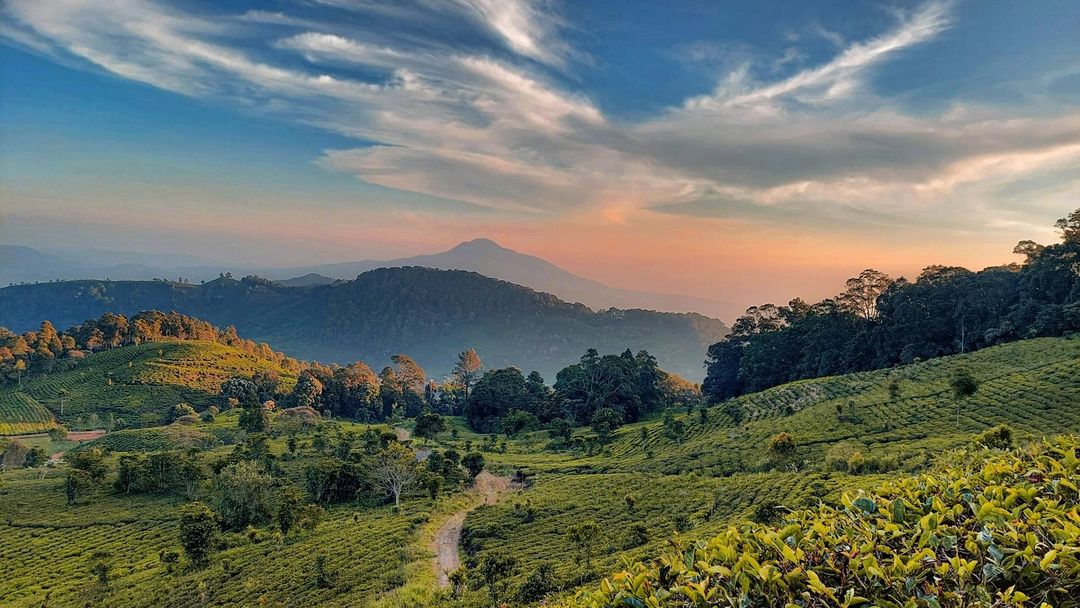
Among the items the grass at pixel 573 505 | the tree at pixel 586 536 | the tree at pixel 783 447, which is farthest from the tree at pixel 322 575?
the tree at pixel 783 447

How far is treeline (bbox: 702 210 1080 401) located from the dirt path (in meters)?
43.4

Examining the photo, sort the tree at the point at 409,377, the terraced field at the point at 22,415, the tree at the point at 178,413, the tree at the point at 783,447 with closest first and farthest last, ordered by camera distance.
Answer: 1. the tree at the point at 783,447
2. the terraced field at the point at 22,415
3. the tree at the point at 178,413
4. the tree at the point at 409,377

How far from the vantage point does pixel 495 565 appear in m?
20.0

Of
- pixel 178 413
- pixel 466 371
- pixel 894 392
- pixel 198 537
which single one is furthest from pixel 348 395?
pixel 894 392

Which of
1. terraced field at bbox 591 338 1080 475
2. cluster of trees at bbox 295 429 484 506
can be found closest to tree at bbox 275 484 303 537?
cluster of trees at bbox 295 429 484 506

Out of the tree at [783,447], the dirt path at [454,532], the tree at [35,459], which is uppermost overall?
the tree at [783,447]

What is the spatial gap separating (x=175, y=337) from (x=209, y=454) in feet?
264

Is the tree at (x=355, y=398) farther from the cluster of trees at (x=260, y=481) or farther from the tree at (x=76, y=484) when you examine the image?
the tree at (x=76, y=484)

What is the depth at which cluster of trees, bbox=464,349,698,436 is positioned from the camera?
77.5 meters

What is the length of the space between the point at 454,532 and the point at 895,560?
104ft

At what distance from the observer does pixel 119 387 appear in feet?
283

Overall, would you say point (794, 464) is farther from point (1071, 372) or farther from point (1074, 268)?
point (1074, 268)

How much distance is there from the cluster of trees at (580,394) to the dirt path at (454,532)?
3023 centimetres

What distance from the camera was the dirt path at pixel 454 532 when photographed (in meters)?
25.7
